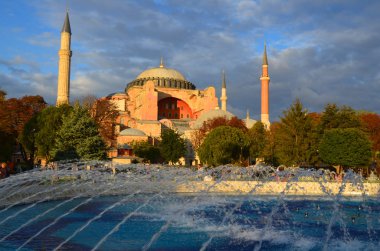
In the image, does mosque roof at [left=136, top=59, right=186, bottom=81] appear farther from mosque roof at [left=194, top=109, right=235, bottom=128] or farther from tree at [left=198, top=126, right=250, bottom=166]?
tree at [left=198, top=126, right=250, bottom=166]

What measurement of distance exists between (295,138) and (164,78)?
1615 inches

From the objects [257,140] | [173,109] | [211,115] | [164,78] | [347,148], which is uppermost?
[164,78]

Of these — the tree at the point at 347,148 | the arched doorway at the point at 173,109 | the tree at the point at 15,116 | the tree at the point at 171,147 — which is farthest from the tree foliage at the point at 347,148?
the arched doorway at the point at 173,109

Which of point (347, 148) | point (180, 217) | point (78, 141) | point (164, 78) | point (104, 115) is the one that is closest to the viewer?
point (180, 217)

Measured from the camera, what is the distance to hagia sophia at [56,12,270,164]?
153 feet

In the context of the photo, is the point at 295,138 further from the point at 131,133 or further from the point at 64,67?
the point at 64,67

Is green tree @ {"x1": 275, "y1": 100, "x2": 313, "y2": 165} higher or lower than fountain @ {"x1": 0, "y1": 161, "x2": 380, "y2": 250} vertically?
higher

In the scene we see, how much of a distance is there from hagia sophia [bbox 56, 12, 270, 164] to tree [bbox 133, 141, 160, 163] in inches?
43.0

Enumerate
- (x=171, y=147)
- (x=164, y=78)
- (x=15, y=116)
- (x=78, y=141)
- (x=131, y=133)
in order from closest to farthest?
(x=78, y=141), (x=15, y=116), (x=171, y=147), (x=131, y=133), (x=164, y=78)

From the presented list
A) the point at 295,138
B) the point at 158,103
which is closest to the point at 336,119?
the point at 295,138

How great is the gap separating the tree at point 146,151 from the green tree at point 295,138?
55.1 feet

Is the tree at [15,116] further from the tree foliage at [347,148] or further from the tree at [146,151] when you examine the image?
the tree foliage at [347,148]

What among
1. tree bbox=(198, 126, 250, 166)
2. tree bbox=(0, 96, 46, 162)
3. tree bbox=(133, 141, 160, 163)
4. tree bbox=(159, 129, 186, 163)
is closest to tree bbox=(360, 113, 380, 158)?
tree bbox=(198, 126, 250, 166)

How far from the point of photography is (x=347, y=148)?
31344 mm
